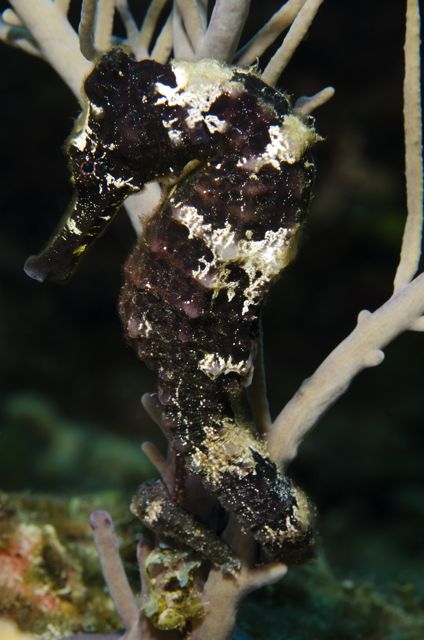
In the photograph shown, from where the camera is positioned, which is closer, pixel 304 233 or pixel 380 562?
pixel 304 233

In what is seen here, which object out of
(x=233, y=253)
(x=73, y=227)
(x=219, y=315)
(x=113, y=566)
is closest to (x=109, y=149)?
(x=73, y=227)

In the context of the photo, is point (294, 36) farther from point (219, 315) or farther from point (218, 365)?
point (218, 365)

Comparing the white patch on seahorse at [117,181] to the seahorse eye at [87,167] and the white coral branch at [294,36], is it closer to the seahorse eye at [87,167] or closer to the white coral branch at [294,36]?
the seahorse eye at [87,167]

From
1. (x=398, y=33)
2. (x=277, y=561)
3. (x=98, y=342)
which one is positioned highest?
(x=398, y=33)

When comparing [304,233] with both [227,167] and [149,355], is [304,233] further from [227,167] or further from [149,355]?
[149,355]

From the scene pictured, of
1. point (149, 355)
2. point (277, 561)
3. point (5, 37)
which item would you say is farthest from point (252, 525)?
point (5, 37)

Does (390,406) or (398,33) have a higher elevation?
(398,33)

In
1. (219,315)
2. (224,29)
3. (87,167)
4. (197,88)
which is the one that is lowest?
(219,315)
